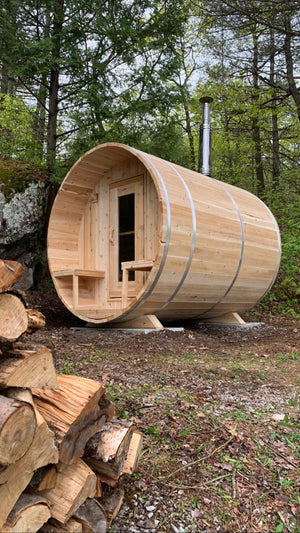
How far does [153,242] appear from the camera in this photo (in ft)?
19.0

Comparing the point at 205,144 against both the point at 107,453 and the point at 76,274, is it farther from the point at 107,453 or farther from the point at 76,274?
the point at 107,453

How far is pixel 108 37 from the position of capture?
23.2 ft

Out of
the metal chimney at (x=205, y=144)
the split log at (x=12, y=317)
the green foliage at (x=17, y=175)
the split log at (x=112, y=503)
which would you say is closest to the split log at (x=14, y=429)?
the split log at (x=12, y=317)

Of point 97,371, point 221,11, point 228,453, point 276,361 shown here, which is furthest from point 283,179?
point 228,453

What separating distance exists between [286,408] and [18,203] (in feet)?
17.1

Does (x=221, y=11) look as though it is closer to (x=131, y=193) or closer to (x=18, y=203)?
(x=131, y=193)

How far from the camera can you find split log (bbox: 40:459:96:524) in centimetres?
140

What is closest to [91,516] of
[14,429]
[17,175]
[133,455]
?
[133,455]

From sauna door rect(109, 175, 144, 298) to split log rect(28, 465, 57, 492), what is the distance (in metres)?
4.40

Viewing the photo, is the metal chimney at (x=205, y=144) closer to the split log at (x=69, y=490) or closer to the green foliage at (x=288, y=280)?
the green foliage at (x=288, y=280)

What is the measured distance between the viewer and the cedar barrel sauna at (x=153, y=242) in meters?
4.91

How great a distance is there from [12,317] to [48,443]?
1.49 feet

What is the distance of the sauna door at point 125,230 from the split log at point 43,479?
4.40 meters

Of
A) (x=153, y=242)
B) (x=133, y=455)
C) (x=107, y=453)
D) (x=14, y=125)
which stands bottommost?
(x=133, y=455)
